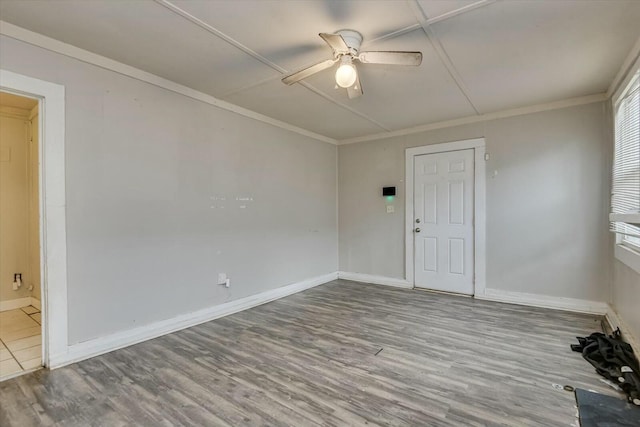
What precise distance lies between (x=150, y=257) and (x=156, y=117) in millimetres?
1370

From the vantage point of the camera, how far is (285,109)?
395 centimetres

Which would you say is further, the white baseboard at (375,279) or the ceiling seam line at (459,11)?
the white baseboard at (375,279)

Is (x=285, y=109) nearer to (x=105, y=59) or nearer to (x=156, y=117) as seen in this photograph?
(x=156, y=117)

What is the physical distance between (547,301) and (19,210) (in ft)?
22.2

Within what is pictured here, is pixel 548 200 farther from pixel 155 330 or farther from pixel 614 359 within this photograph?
pixel 155 330

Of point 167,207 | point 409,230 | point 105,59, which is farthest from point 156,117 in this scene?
point 409,230

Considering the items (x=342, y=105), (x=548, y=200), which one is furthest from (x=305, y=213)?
(x=548, y=200)

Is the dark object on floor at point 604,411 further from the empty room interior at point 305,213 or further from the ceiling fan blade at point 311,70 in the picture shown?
the ceiling fan blade at point 311,70

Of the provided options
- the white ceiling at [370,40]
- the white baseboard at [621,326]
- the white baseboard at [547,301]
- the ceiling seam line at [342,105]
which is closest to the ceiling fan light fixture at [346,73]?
the white ceiling at [370,40]

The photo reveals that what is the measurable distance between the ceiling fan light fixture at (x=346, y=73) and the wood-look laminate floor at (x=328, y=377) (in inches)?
85.7

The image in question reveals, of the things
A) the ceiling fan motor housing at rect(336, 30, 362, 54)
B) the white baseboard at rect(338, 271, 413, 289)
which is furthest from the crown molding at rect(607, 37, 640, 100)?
the white baseboard at rect(338, 271, 413, 289)

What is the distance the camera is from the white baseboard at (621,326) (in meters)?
2.44

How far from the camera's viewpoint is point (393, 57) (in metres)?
2.19

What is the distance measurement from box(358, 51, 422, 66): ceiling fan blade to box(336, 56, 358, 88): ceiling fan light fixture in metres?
0.10
